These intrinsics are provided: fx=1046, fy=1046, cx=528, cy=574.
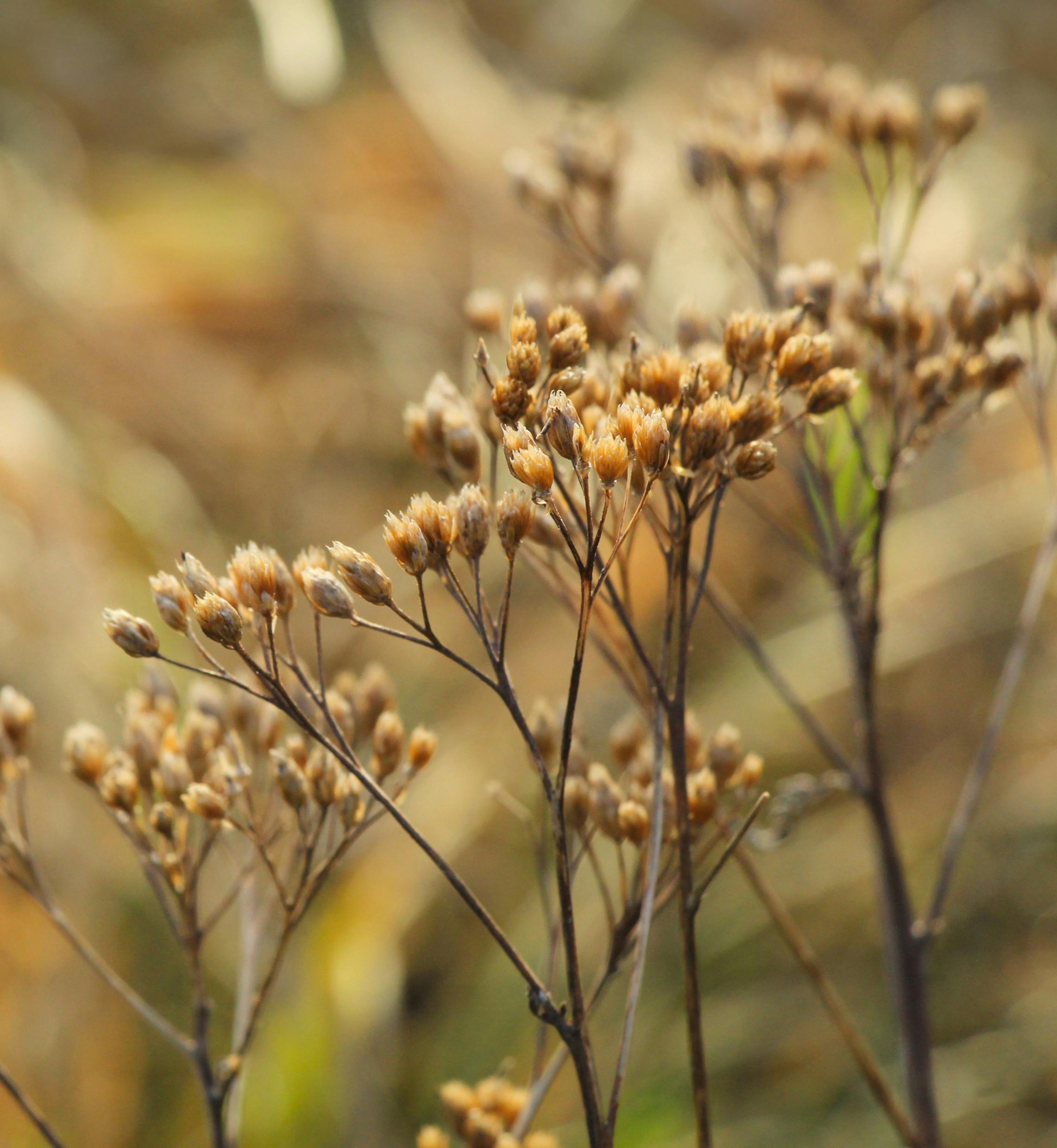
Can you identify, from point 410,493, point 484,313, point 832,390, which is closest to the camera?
point 832,390

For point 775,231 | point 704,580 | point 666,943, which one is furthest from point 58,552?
point 704,580

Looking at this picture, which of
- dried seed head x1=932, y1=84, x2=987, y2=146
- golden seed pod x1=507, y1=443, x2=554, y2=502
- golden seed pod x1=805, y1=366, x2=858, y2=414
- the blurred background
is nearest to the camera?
golden seed pod x1=507, y1=443, x2=554, y2=502

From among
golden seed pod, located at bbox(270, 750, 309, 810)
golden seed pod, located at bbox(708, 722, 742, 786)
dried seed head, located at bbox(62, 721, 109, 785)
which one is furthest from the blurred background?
dried seed head, located at bbox(62, 721, 109, 785)

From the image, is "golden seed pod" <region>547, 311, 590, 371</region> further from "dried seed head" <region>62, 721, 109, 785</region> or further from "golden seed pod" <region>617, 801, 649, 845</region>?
"dried seed head" <region>62, 721, 109, 785</region>

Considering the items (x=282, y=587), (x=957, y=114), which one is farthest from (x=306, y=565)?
(x=957, y=114)

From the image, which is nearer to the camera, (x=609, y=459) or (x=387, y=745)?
(x=609, y=459)

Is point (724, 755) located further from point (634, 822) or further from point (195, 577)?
point (195, 577)

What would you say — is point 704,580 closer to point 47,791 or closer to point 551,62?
point 47,791
